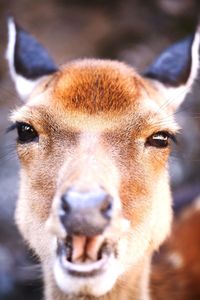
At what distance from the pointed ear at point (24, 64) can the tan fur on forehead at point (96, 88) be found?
550mm

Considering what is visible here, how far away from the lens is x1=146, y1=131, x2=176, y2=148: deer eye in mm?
4324

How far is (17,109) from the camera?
4594 millimetres

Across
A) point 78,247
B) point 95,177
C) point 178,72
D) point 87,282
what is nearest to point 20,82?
point 178,72

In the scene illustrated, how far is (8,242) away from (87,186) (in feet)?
15.5

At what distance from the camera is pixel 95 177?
369 centimetres

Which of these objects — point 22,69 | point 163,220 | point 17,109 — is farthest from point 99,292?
point 22,69

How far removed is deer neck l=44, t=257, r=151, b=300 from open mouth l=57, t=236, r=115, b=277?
2.46 feet

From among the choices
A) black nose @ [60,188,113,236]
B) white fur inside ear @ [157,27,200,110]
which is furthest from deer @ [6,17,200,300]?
white fur inside ear @ [157,27,200,110]

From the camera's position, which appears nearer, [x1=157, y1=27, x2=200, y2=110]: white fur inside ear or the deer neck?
the deer neck

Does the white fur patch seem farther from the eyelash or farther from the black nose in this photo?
the eyelash

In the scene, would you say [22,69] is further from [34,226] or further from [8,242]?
[8,242]

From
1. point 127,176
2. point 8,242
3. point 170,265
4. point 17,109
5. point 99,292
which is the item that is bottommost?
point 8,242

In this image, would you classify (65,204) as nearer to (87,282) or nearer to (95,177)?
(95,177)

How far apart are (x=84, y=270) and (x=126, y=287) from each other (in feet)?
3.26
